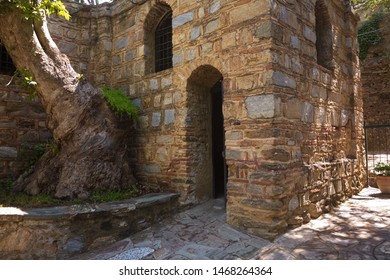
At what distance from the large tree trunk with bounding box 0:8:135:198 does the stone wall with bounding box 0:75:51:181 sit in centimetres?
66

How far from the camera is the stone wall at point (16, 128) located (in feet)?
17.4

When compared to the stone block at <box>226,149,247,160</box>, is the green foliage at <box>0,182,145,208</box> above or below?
below

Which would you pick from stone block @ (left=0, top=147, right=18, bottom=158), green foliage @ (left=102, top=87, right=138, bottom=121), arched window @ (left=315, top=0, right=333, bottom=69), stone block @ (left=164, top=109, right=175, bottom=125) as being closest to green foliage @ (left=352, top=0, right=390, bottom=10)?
arched window @ (left=315, top=0, right=333, bottom=69)

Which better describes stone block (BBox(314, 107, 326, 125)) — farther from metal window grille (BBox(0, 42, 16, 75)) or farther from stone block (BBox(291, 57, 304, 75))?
metal window grille (BBox(0, 42, 16, 75))

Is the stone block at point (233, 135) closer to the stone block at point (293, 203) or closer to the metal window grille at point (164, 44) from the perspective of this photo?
the stone block at point (293, 203)

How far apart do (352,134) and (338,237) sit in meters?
2.91

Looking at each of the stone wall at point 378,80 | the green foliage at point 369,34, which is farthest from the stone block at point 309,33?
the green foliage at point 369,34

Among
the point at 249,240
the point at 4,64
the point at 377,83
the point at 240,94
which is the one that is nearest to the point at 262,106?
the point at 240,94

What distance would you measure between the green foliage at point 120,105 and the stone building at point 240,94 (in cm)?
26

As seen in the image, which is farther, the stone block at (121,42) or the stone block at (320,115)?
the stone block at (121,42)

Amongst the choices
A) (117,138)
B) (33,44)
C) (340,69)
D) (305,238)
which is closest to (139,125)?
(117,138)

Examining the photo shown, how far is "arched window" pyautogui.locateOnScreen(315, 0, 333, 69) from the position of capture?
5316 millimetres

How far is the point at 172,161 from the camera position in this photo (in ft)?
16.0
